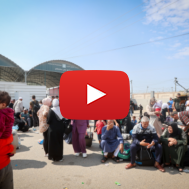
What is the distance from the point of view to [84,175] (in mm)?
3080

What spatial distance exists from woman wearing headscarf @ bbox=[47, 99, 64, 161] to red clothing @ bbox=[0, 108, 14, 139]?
200cm

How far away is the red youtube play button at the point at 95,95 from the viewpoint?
1004mm

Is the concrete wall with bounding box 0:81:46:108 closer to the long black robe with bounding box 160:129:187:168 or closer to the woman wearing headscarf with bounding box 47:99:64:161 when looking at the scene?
the woman wearing headscarf with bounding box 47:99:64:161

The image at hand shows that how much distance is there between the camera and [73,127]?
4.22 metres

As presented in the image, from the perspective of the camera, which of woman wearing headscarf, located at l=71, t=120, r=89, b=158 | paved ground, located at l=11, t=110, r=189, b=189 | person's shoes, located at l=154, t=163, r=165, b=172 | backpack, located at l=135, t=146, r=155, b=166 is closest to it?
paved ground, located at l=11, t=110, r=189, b=189

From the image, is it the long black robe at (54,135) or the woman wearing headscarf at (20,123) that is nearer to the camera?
the long black robe at (54,135)

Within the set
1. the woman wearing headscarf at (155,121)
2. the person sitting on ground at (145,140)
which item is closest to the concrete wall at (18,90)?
the woman wearing headscarf at (155,121)

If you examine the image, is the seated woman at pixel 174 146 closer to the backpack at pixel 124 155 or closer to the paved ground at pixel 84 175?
the paved ground at pixel 84 175

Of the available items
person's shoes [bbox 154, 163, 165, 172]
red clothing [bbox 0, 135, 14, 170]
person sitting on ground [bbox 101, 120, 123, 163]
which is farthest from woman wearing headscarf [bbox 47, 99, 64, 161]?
person's shoes [bbox 154, 163, 165, 172]

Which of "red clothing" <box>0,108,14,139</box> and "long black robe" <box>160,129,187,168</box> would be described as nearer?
"red clothing" <box>0,108,14,139</box>

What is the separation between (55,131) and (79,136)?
78cm

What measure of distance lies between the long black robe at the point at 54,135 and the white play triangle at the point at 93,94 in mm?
2773

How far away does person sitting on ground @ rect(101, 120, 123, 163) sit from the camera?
3.88 metres

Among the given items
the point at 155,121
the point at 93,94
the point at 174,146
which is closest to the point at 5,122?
the point at 93,94
